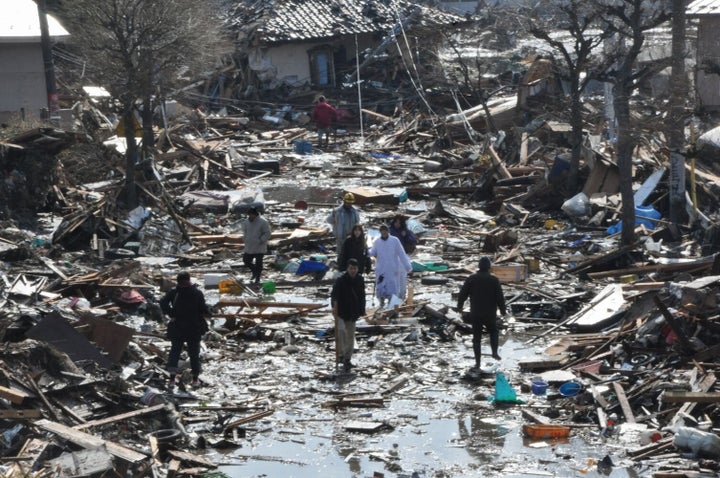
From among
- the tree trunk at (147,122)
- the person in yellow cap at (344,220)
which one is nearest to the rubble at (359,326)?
the person in yellow cap at (344,220)

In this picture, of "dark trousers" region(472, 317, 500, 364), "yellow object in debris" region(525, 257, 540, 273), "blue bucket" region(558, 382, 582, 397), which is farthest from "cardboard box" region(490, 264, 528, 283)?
"blue bucket" region(558, 382, 582, 397)

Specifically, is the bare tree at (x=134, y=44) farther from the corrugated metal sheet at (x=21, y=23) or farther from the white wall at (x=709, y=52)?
the white wall at (x=709, y=52)

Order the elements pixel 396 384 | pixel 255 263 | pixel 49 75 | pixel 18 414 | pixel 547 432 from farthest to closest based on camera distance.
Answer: pixel 49 75, pixel 255 263, pixel 396 384, pixel 547 432, pixel 18 414

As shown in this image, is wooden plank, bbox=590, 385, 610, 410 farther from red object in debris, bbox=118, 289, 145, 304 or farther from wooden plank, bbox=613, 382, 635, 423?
red object in debris, bbox=118, 289, 145, 304

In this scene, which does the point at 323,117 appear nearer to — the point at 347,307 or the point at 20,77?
the point at 20,77

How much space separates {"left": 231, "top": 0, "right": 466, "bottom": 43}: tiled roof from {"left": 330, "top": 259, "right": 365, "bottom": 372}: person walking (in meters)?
28.9

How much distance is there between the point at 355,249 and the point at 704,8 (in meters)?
13.9

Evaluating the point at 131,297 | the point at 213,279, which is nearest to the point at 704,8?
the point at 213,279

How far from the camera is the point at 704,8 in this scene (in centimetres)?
2622

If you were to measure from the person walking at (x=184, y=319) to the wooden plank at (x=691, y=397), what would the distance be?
4.85 m

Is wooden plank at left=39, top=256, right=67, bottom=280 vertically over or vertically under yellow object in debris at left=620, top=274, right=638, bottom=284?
over

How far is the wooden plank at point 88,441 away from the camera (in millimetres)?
9531

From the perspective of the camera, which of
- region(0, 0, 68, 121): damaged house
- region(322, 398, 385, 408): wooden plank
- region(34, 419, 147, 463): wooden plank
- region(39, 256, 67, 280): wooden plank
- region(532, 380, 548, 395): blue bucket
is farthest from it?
region(0, 0, 68, 121): damaged house

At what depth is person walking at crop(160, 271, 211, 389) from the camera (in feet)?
41.2
